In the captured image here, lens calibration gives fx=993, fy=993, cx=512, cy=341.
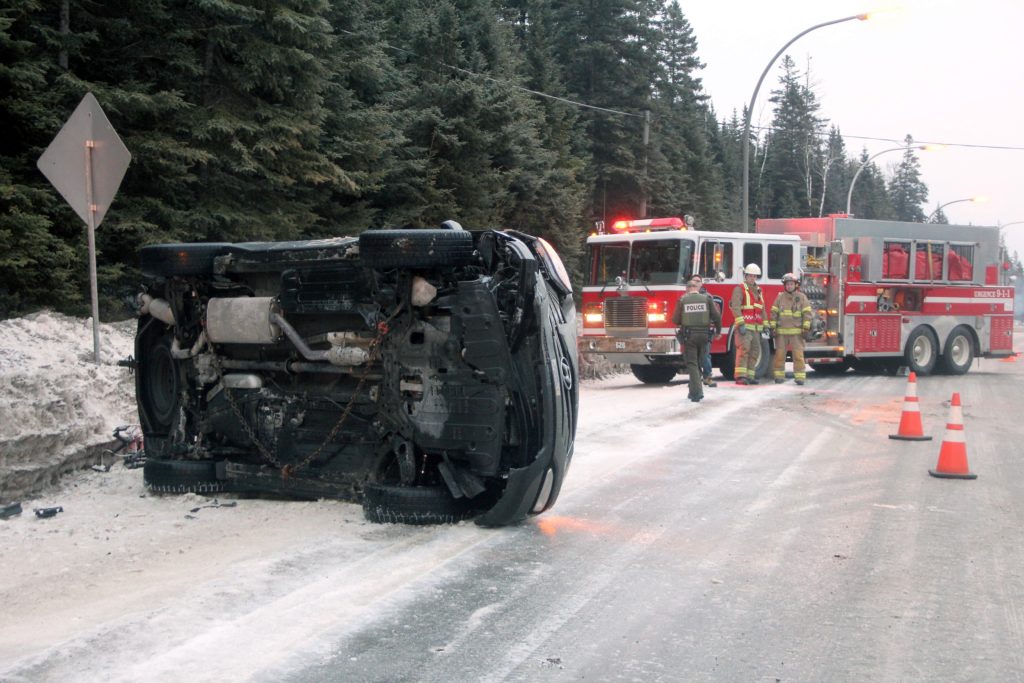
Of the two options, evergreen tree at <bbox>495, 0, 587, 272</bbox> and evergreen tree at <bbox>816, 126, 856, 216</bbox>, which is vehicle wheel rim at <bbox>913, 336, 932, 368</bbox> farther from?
evergreen tree at <bbox>816, 126, 856, 216</bbox>

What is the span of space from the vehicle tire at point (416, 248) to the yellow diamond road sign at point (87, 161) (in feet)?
13.3

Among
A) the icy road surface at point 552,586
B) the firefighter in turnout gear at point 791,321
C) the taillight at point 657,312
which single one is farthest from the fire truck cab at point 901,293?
the icy road surface at point 552,586

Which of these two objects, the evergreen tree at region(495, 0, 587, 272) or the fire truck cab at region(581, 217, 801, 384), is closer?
the fire truck cab at region(581, 217, 801, 384)

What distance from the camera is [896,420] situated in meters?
12.9

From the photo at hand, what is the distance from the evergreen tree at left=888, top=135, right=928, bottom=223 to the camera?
115 m

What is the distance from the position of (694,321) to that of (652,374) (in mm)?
3296

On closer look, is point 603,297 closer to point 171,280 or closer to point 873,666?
point 171,280

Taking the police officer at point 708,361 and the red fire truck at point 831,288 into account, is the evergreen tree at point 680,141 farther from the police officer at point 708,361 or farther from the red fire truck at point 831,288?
the police officer at point 708,361

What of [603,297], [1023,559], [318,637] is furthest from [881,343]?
[318,637]

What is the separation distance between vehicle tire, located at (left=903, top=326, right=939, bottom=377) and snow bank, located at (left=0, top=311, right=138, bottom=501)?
51.7 ft

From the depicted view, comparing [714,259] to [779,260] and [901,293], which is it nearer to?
[779,260]

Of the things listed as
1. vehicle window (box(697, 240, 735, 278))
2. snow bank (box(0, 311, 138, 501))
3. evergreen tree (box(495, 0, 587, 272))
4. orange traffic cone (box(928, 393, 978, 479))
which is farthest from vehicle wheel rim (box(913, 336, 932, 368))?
snow bank (box(0, 311, 138, 501))

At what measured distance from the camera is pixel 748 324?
664 inches

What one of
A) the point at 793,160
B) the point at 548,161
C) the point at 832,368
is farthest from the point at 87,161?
the point at 793,160
